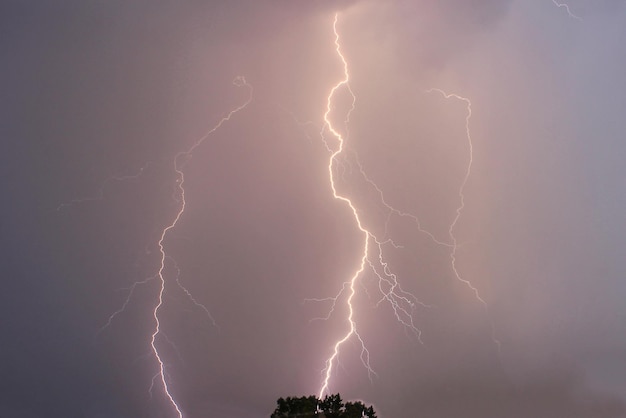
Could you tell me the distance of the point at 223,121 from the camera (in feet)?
30.9

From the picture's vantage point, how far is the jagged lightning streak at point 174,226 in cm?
860

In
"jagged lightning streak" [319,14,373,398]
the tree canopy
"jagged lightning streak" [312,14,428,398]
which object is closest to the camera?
the tree canopy

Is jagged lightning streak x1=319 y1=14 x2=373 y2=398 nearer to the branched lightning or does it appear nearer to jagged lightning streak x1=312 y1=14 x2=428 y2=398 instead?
jagged lightning streak x1=312 y1=14 x2=428 y2=398

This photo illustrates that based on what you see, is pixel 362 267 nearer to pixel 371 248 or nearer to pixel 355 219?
pixel 371 248

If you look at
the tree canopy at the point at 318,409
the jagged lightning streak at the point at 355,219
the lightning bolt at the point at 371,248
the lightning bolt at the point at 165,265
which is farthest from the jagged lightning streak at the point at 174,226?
the tree canopy at the point at 318,409

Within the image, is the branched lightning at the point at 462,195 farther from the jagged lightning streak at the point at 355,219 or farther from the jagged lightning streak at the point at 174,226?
the jagged lightning streak at the point at 174,226

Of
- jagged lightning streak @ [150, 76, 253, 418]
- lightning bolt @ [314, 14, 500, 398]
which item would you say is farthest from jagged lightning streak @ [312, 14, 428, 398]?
jagged lightning streak @ [150, 76, 253, 418]

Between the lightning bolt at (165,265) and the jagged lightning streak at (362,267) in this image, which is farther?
the jagged lightning streak at (362,267)

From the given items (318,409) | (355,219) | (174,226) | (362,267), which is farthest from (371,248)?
(174,226)

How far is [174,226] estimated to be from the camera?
9117 millimetres

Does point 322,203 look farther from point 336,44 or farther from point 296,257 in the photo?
point 336,44

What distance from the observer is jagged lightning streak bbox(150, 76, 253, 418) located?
860cm

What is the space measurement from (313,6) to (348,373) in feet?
24.5

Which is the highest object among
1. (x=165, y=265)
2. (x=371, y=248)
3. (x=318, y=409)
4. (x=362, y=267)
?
(x=371, y=248)
